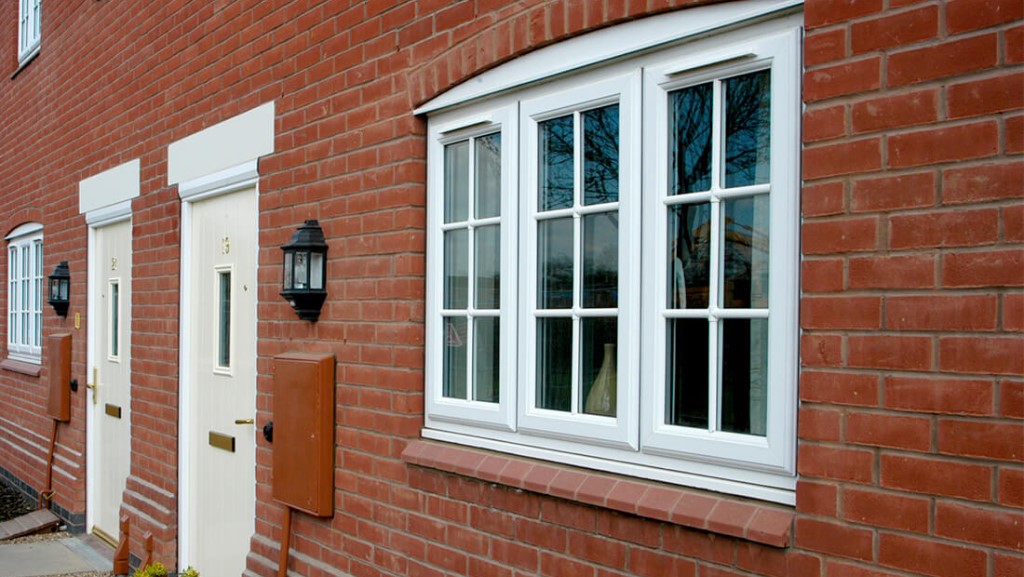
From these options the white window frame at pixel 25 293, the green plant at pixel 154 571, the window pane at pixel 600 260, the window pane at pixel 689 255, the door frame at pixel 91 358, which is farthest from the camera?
the white window frame at pixel 25 293

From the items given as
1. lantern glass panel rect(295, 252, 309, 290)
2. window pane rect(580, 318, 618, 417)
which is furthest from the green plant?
window pane rect(580, 318, 618, 417)

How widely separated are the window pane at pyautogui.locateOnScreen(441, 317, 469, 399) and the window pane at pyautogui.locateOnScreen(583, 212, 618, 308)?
765mm

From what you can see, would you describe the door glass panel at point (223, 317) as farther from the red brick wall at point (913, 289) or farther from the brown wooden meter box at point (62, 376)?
the red brick wall at point (913, 289)

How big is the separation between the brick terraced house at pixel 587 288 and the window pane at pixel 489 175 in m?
0.02

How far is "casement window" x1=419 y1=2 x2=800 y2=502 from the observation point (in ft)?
9.06

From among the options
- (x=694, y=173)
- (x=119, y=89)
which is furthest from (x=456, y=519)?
(x=119, y=89)

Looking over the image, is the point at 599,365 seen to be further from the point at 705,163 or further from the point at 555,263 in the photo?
the point at 705,163

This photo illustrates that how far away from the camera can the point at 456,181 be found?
4.04 meters

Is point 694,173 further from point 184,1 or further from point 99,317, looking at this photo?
point 99,317

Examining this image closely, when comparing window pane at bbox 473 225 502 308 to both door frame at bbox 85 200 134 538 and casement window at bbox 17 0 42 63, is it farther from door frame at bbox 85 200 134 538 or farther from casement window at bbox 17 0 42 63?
casement window at bbox 17 0 42 63

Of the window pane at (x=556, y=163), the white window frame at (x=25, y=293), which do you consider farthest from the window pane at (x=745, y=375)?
the white window frame at (x=25, y=293)

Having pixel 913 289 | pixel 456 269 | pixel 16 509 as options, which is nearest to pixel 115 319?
pixel 16 509

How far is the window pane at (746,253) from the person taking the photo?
2785 millimetres

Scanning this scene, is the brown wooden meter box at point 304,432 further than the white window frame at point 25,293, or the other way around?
the white window frame at point 25,293
